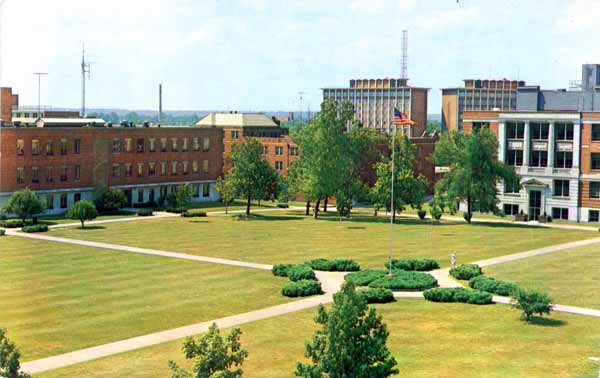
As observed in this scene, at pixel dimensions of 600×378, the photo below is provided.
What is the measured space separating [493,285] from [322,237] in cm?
3114

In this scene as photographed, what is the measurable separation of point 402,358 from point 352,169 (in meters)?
71.1

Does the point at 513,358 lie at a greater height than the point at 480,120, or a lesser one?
lesser

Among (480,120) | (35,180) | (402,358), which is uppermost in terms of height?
(480,120)

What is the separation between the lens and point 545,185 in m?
110

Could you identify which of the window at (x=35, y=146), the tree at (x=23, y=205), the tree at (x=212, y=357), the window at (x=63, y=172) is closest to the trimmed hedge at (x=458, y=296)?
the tree at (x=212, y=357)

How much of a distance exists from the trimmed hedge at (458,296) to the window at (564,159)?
59.1m

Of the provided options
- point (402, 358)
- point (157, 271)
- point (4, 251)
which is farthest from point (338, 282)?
point (4, 251)

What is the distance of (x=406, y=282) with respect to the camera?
58.2m

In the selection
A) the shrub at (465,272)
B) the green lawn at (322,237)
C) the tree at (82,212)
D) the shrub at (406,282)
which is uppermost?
the tree at (82,212)

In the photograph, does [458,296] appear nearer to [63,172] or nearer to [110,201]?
[110,201]

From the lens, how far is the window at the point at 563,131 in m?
109

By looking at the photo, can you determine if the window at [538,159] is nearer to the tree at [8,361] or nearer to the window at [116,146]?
the window at [116,146]

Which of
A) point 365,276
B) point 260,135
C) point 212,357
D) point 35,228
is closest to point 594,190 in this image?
point 365,276

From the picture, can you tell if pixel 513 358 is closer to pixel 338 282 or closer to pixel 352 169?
pixel 338 282
